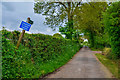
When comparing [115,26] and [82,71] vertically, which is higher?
[115,26]

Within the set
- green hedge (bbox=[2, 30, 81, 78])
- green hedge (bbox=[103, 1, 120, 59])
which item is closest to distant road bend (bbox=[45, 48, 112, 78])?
green hedge (bbox=[2, 30, 81, 78])

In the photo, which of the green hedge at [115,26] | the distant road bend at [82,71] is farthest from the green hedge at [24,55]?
the green hedge at [115,26]

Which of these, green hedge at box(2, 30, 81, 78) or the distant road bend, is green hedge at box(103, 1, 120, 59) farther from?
green hedge at box(2, 30, 81, 78)

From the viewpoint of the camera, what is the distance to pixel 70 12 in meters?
26.2

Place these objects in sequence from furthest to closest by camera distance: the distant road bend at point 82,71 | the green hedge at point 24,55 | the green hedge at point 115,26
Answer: the green hedge at point 115,26 → the distant road bend at point 82,71 → the green hedge at point 24,55

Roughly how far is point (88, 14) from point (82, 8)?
259cm

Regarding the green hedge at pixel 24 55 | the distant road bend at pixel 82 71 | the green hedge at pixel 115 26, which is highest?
the green hedge at pixel 115 26

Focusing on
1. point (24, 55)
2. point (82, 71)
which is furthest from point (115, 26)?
point (24, 55)

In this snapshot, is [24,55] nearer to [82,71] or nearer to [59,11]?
[82,71]

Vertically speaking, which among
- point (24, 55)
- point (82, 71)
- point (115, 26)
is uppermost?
point (115, 26)

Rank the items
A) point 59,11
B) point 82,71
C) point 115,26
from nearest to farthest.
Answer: point 82,71 < point 115,26 < point 59,11

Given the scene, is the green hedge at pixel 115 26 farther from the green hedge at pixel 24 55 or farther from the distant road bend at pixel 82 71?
the green hedge at pixel 24 55

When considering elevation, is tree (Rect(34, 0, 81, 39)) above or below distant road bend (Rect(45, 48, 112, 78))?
above

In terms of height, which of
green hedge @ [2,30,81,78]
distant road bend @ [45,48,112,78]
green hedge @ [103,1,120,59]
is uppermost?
green hedge @ [103,1,120,59]
